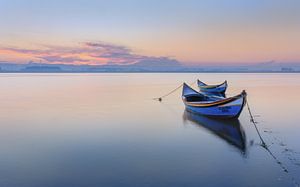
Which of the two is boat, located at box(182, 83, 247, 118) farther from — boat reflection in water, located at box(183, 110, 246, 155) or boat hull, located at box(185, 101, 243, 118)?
boat reflection in water, located at box(183, 110, 246, 155)

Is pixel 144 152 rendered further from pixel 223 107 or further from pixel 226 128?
pixel 223 107

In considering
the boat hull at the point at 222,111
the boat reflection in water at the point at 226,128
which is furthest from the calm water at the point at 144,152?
the boat hull at the point at 222,111

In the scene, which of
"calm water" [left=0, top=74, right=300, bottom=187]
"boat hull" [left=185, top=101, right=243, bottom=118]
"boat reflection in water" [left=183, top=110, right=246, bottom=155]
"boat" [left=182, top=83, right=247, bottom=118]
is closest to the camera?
"calm water" [left=0, top=74, right=300, bottom=187]

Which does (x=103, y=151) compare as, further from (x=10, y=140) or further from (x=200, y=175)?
(x=10, y=140)

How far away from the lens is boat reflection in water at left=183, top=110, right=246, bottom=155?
12.4 metres

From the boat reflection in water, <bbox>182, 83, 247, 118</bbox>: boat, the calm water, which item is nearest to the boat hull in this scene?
<bbox>182, 83, 247, 118</bbox>: boat

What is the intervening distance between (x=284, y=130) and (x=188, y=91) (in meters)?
11.1

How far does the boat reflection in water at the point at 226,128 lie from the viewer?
1241 centimetres

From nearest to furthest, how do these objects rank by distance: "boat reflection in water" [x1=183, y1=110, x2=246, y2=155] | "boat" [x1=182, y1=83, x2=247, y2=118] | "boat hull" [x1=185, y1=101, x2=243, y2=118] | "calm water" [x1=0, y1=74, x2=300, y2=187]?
"calm water" [x1=0, y1=74, x2=300, y2=187] < "boat reflection in water" [x1=183, y1=110, x2=246, y2=155] < "boat" [x1=182, y1=83, x2=247, y2=118] < "boat hull" [x1=185, y1=101, x2=243, y2=118]

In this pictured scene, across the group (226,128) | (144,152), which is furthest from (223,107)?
(144,152)

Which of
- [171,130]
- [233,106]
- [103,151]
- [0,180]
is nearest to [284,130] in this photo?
[233,106]

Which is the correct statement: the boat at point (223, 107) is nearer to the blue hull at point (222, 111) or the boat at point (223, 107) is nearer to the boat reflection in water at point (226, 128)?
the blue hull at point (222, 111)

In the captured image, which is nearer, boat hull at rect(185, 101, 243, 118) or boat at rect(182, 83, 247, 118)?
boat at rect(182, 83, 247, 118)

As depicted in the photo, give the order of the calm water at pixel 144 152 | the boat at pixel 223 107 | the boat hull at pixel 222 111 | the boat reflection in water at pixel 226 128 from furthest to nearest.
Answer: the boat hull at pixel 222 111 → the boat at pixel 223 107 → the boat reflection in water at pixel 226 128 → the calm water at pixel 144 152
